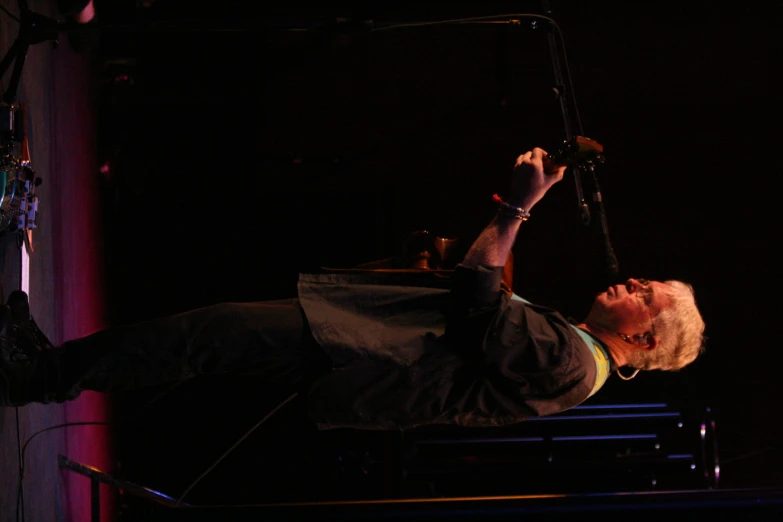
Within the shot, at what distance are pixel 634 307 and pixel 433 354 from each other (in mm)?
758

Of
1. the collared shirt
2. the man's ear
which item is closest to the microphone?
the collared shirt

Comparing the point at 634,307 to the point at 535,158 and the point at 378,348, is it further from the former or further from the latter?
the point at 378,348

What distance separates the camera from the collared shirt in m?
2.15

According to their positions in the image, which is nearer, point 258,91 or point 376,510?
point 376,510

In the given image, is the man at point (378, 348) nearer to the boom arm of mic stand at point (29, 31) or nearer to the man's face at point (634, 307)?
the man's face at point (634, 307)

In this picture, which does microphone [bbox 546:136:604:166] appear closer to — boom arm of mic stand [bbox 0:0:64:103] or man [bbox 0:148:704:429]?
man [bbox 0:148:704:429]

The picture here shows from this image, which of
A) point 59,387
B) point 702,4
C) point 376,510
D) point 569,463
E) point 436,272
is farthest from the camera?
point 702,4

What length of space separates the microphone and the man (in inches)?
1.2

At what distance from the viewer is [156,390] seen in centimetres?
405

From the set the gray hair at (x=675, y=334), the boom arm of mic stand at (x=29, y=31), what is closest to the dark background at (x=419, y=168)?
the gray hair at (x=675, y=334)

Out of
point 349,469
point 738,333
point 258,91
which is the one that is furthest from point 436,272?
point 738,333

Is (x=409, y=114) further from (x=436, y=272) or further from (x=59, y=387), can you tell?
(x=59, y=387)

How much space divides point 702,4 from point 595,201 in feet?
7.99

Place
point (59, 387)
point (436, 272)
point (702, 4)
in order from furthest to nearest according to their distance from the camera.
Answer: point (702, 4)
point (436, 272)
point (59, 387)
